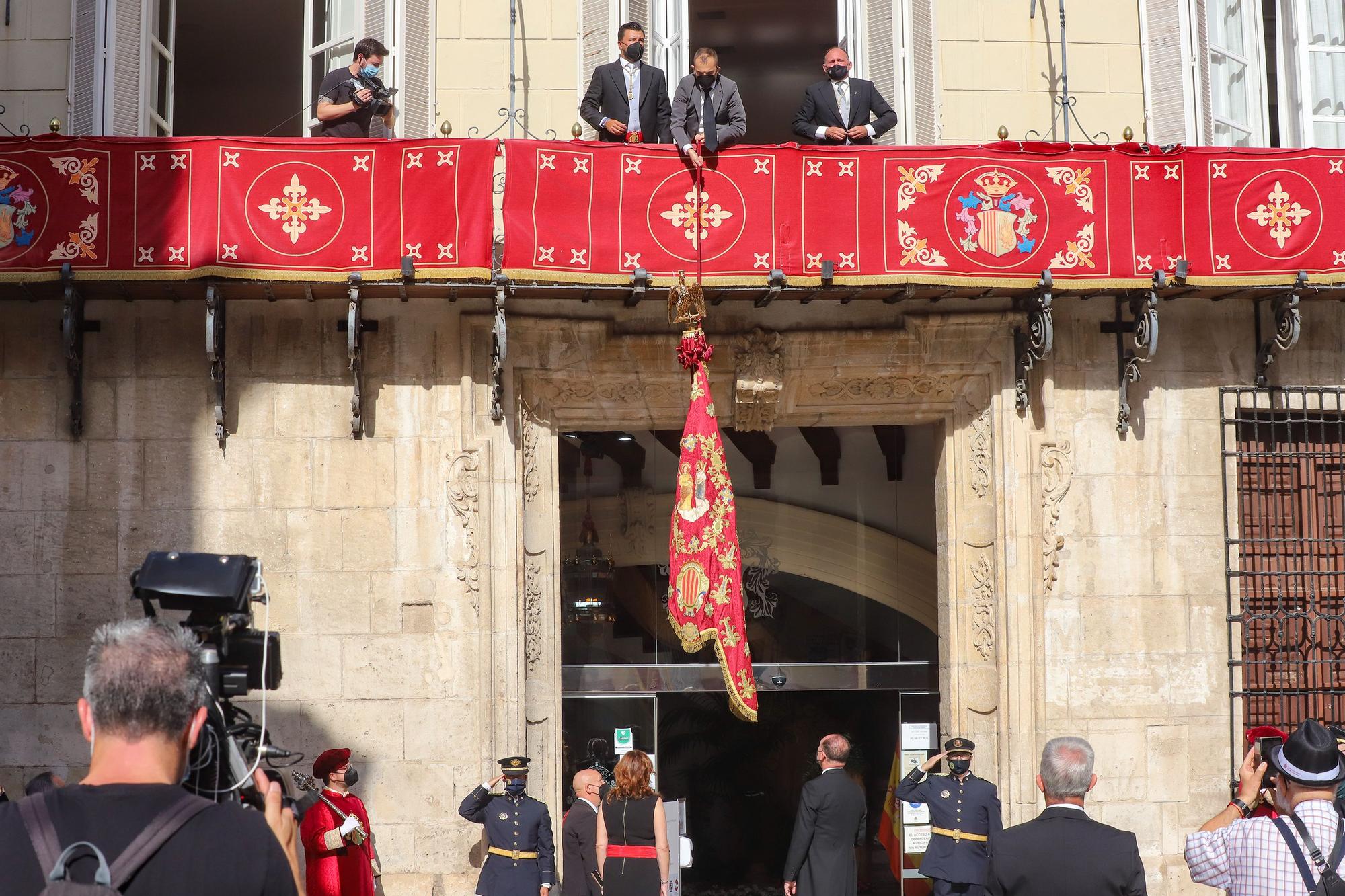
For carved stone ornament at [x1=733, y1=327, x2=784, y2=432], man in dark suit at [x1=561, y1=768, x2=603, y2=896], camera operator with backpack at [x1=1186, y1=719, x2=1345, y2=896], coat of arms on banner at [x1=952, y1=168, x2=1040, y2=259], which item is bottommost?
man in dark suit at [x1=561, y1=768, x2=603, y2=896]

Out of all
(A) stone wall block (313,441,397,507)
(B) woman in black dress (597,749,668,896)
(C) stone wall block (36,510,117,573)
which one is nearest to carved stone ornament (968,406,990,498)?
(B) woman in black dress (597,749,668,896)

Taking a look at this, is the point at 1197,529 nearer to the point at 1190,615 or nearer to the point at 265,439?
the point at 1190,615

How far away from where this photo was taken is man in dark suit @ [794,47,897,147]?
10.6 meters

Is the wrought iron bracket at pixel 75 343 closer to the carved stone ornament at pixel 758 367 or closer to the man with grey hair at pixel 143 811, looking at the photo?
the carved stone ornament at pixel 758 367

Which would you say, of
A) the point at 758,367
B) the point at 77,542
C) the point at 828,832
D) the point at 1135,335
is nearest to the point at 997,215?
the point at 1135,335

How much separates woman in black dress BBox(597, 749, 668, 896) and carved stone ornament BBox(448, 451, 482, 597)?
1.89m

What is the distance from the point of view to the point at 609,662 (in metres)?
11.5

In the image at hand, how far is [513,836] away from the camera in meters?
9.13

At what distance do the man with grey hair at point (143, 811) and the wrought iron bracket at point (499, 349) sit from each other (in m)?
6.66

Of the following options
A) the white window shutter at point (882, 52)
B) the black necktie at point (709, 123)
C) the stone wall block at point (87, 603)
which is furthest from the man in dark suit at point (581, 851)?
the white window shutter at point (882, 52)

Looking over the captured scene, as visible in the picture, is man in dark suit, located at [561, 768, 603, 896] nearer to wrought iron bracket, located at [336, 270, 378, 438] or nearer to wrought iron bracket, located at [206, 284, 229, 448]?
wrought iron bracket, located at [336, 270, 378, 438]

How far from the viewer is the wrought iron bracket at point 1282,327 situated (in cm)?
1014

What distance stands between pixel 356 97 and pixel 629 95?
1831mm

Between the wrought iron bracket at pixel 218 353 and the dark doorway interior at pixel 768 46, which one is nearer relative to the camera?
the wrought iron bracket at pixel 218 353
